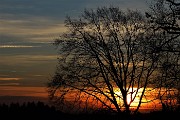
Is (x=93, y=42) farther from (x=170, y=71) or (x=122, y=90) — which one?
(x=170, y=71)

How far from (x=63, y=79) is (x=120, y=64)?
5423 millimetres

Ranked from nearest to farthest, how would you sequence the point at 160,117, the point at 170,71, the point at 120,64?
the point at 170,71
the point at 160,117
the point at 120,64

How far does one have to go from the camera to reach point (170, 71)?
851 inches

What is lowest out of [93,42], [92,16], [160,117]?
[160,117]

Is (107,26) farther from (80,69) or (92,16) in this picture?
(80,69)

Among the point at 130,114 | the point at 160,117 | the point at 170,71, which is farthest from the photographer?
the point at 130,114

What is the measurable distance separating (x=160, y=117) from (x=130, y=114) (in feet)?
33.2

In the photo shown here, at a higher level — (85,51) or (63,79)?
(85,51)

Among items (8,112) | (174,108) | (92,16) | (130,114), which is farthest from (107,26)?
(174,108)

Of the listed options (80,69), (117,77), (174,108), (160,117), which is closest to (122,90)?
(117,77)

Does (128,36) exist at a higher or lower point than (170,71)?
higher

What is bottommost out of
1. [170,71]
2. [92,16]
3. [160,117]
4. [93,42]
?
[160,117]

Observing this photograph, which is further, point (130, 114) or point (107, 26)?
point (107, 26)

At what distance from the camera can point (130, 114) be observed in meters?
35.5
